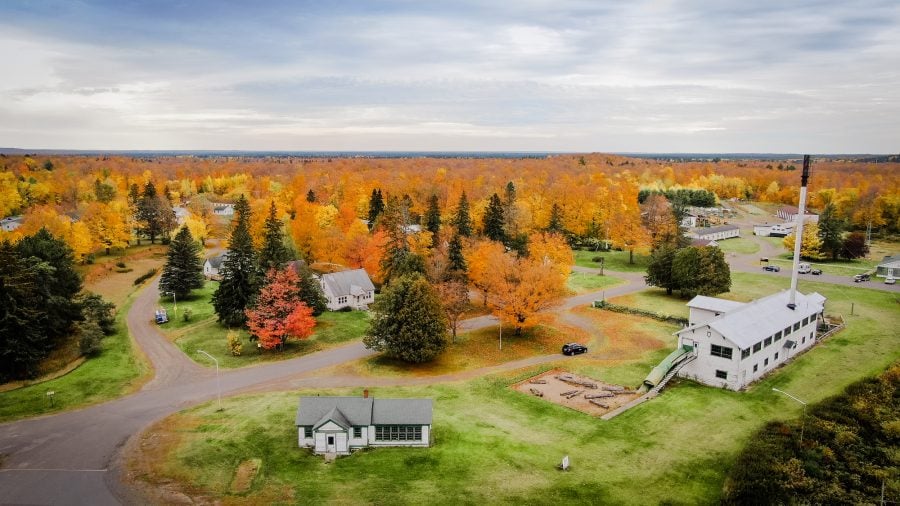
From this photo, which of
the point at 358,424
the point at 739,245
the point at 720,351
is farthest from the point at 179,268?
the point at 739,245

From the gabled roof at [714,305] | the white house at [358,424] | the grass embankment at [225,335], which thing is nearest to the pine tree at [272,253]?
the grass embankment at [225,335]

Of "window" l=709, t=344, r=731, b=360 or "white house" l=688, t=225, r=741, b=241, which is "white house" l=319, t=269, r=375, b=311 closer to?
"window" l=709, t=344, r=731, b=360

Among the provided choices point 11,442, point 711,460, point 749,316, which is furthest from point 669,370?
point 11,442

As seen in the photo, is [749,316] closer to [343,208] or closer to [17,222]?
[343,208]

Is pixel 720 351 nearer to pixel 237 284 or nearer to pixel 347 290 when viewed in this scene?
pixel 347 290

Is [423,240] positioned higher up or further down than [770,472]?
Answer: higher up

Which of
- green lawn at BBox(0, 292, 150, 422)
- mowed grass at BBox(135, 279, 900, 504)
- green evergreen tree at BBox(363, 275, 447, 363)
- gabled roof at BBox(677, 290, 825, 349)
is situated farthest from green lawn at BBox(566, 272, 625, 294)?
green lawn at BBox(0, 292, 150, 422)
